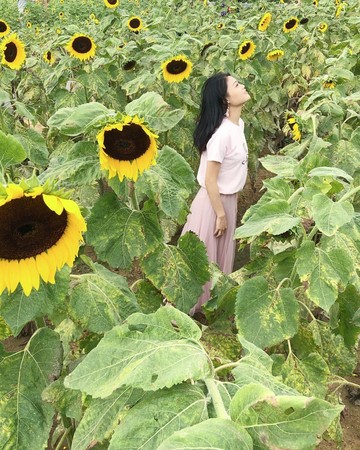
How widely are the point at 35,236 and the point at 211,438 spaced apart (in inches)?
25.6

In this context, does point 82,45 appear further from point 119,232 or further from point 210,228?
point 119,232

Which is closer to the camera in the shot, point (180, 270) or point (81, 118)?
point (81, 118)

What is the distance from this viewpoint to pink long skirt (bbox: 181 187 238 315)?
3258 millimetres

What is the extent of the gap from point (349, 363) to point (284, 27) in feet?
14.6

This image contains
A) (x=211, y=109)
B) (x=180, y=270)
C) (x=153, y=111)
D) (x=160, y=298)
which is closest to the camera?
(x=153, y=111)

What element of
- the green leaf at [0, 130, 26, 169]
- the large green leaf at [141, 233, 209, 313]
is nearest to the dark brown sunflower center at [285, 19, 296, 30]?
the large green leaf at [141, 233, 209, 313]

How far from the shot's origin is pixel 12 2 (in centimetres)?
1411

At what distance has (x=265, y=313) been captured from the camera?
1.66m

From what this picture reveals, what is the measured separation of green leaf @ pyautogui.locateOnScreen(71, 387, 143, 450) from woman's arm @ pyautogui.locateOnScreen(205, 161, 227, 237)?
2.24 metres

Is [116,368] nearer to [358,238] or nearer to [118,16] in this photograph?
[358,238]

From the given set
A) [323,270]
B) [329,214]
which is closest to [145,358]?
[329,214]

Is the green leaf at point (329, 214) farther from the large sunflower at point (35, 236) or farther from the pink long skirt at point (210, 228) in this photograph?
the pink long skirt at point (210, 228)

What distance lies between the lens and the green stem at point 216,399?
2.45 feet

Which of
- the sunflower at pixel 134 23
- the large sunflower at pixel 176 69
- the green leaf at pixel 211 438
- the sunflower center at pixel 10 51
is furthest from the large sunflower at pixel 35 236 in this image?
the sunflower at pixel 134 23
